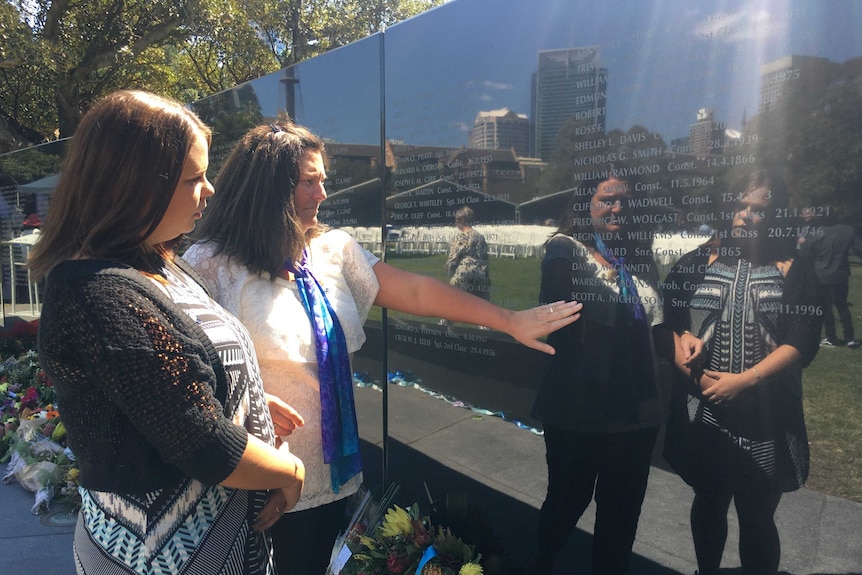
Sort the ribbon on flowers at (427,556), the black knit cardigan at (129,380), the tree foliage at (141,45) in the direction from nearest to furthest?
the black knit cardigan at (129,380)
the ribbon on flowers at (427,556)
the tree foliage at (141,45)

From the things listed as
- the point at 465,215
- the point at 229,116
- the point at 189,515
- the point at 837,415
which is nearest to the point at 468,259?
the point at 465,215

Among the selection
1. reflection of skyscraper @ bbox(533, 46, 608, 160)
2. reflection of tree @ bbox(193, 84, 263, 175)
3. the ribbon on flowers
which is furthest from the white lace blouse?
reflection of tree @ bbox(193, 84, 263, 175)

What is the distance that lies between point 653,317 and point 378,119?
1.68 m

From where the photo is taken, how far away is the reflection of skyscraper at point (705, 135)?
1.70 m

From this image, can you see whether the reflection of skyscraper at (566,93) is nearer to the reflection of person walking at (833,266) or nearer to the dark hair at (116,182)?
the reflection of person walking at (833,266)

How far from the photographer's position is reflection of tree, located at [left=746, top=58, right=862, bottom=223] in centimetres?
147

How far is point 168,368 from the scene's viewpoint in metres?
1.13

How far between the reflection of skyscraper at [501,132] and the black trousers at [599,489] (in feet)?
3.50

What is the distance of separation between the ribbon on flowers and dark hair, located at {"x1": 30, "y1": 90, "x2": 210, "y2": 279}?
163cm

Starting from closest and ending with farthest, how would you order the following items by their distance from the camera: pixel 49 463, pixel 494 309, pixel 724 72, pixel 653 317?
pixel 724 72 < pixel 653 317 < pixel 494 309 < pixel 49 463

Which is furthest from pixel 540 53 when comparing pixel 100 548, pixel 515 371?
pixel 100 548

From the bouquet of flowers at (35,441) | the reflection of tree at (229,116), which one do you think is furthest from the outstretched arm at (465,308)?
the bouquet of flowers at (35,441)

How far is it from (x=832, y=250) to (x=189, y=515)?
1.63 meters

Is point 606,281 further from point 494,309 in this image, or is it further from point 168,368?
point 168,368
